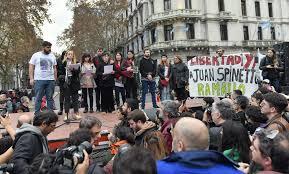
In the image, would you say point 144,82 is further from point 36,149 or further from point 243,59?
point 36,149

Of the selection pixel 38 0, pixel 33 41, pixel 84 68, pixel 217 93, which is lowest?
pixel 217 93

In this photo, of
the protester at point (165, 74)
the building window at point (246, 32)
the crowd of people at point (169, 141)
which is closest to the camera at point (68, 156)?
the crowd of people at point (169, 141)

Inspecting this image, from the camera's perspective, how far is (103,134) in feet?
22.6

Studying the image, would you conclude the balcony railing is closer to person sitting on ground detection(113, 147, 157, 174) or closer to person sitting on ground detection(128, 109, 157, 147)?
person sitting on ground detection(128, 109, 157, 147)

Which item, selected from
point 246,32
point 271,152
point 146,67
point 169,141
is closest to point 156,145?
point 169,141

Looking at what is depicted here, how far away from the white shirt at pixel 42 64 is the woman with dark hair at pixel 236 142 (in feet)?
16.9

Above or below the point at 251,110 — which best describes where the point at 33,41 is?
above

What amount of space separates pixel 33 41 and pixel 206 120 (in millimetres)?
27150

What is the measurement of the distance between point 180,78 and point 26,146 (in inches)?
271

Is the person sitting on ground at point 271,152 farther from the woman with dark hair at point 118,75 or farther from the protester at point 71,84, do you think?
the woman with dark hair at point 118,75

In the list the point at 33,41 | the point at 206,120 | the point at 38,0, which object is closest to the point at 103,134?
the point at 206,120

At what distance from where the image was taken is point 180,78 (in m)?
10.5

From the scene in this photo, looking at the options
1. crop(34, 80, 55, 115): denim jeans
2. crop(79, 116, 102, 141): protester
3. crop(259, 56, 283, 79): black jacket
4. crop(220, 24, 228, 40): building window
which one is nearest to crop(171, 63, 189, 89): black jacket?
crop(259, 56, 283, 79): black jacket

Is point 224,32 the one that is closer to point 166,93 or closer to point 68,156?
point 166,93
